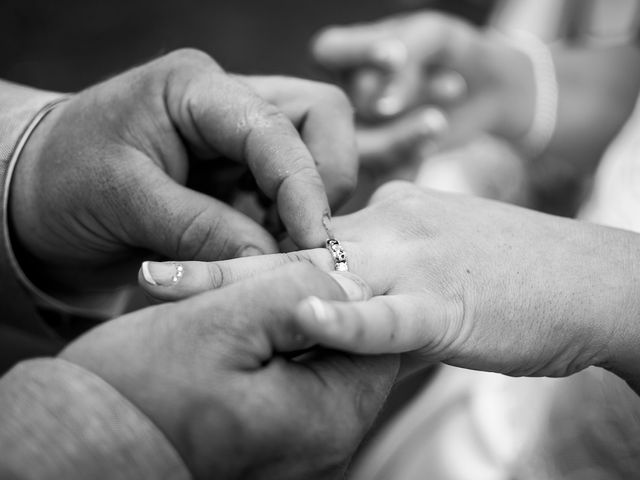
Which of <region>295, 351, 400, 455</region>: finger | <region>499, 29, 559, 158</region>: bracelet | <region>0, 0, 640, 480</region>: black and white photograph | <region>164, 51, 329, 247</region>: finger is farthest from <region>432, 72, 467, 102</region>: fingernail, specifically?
<region>295, 351, 400, 455</region>: finger

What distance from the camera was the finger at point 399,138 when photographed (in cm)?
155

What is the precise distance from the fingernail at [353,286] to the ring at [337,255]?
1.5 inches

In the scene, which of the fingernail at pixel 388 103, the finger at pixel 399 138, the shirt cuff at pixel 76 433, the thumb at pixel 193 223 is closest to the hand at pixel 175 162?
the thumb at pixel 193 223

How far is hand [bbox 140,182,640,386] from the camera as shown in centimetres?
70

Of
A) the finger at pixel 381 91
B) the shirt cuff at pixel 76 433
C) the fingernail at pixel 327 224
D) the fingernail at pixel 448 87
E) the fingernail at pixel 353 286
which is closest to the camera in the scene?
the shirt cuff at pixel 76 433

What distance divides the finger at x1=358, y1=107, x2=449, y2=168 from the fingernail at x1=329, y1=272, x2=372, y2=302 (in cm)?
92

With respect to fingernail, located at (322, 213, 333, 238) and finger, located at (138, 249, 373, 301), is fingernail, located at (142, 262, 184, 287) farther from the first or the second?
fingernail, located at (322, 213, 333, 238)

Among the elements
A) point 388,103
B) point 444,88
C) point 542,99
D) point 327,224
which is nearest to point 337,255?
point 327,224

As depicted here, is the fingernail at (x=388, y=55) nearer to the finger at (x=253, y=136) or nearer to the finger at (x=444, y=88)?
the finger at (x=444, y=88)

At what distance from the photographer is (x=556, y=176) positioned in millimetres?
1989

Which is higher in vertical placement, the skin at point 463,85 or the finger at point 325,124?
the finger at point 325,124

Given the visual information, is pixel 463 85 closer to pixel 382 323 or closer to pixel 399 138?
pixel 399 138

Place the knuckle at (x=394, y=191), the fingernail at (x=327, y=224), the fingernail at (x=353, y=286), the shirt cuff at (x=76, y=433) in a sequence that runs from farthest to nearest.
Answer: the knuckle at (x=394, y=191) → the fingernail at (x=327, y=224) → the fingernail at (x=353, y=286) → the shirt cuff at (x=76, y=433)

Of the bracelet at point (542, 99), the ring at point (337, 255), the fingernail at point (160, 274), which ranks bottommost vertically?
the bracelet at point (542, 99)
